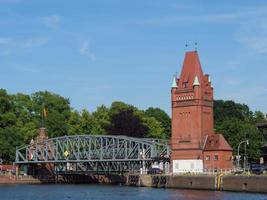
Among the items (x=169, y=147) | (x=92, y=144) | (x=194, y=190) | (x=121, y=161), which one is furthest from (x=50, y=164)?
(x=194, y=190)

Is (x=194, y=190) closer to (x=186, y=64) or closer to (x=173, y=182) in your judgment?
(x=173, y=182)

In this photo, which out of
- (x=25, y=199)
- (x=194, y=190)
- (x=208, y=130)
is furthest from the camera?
(x=208, y=130)

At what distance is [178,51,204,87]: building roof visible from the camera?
119 meters

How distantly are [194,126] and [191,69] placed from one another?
1069 centimetres

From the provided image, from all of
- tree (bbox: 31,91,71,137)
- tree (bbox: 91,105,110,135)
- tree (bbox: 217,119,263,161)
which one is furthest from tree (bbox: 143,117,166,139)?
tree (bbox: 217,119,263,161)

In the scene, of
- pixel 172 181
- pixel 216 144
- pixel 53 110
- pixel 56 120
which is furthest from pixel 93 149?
pixel 172 181

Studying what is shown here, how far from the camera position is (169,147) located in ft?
404

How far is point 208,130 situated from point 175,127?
5900mm

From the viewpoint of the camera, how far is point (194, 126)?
116375 millimetres

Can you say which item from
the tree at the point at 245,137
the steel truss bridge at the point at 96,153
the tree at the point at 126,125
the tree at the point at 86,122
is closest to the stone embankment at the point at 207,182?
the steel truss bridge at the point at 96,153

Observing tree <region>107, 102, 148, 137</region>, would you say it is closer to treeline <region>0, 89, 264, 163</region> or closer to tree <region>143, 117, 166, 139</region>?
treeline <region>0, 89, 264, 163</region>

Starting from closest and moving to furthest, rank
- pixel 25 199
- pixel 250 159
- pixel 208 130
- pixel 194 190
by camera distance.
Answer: pixel 25 199
pixel 194 190
pixel 208 130
pixel 250 159

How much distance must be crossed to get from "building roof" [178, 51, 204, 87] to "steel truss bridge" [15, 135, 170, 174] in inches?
507

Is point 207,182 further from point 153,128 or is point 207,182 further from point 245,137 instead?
point 153,128
